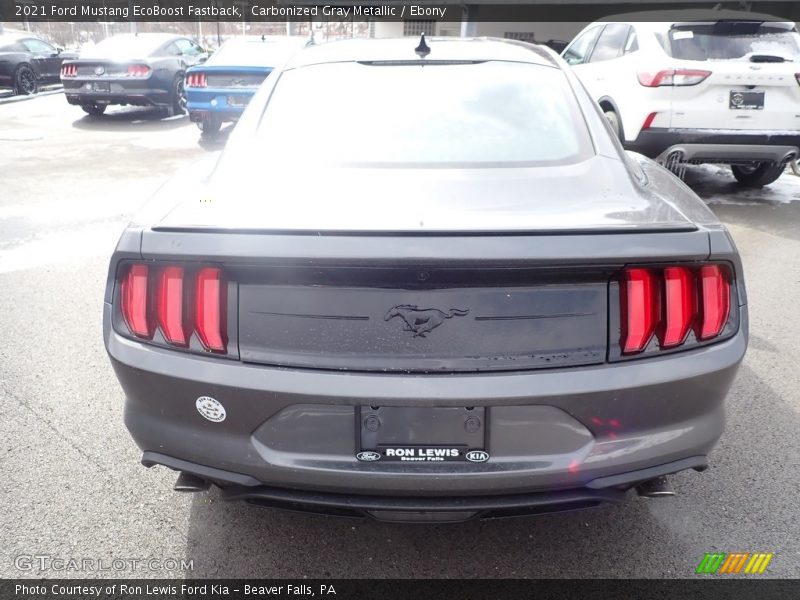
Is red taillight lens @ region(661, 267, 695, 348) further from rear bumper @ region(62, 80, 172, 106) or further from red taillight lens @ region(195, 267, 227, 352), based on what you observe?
rear bumper @ region(62, 80, 172, 106)

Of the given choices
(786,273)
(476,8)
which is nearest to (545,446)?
(786,273)

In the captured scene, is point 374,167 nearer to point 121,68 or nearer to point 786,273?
point 786,273

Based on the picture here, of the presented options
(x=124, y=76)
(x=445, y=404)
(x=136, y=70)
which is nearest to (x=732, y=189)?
(x=445, y=404)

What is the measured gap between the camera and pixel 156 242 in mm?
1781

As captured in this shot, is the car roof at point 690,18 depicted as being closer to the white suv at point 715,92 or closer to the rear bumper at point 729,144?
the white suv at point 715,92

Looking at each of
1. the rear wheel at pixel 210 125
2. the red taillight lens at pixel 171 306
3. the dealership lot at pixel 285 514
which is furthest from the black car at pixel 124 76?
the red taillight lens at pixel 171 306

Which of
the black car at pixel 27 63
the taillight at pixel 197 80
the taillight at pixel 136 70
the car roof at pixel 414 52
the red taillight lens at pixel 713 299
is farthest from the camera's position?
the black car at pixel 27 63

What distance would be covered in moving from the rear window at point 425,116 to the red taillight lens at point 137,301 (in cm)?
70

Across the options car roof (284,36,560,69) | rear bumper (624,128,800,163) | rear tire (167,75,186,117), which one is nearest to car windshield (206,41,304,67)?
rear tire (167,75,186,117)

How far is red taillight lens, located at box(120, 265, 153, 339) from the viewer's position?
6.05 ft

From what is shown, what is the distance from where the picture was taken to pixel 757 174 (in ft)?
25.2

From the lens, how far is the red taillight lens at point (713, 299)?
182 cm

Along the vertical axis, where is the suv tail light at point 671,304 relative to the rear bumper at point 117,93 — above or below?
above

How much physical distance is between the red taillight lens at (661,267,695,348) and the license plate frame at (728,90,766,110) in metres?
5.19
